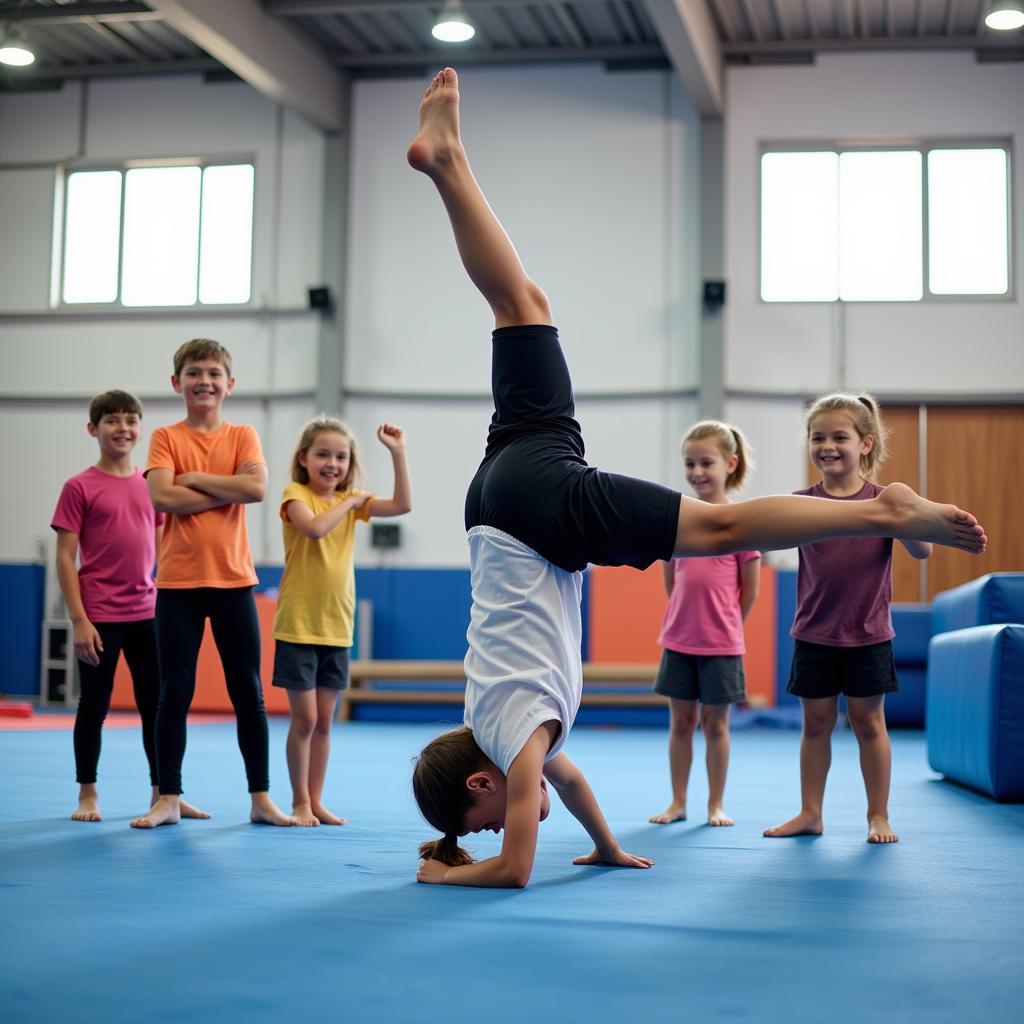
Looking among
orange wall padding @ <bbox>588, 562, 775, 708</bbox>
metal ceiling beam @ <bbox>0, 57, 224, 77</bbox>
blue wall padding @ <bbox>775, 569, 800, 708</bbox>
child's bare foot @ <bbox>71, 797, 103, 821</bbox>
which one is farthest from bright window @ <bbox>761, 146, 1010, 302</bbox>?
child's bare foot @ <bbox>71, 797, 103, 821</bbox>

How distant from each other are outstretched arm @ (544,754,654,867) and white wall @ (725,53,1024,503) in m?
6.93

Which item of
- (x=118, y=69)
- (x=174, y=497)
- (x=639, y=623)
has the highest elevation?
(x=118, y=69)

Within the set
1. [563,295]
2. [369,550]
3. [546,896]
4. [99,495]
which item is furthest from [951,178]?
[546,896]

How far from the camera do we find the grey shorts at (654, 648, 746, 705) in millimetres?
3740

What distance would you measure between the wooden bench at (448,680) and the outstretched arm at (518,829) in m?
5.62

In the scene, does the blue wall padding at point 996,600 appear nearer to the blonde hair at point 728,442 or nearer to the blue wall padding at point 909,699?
the blonde hair at point 728,442

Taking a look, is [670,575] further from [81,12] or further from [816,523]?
[81,12]

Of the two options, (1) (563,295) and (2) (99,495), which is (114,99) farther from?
(2) (99,495)

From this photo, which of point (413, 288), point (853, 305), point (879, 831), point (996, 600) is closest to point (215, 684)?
point (413, 288)

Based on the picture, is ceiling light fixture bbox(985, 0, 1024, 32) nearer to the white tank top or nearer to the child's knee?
the child's knee

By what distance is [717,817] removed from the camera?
141 inches

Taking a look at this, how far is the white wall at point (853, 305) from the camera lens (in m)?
9.38

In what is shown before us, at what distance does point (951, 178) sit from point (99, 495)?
308 inches

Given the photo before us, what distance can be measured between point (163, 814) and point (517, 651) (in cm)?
139
